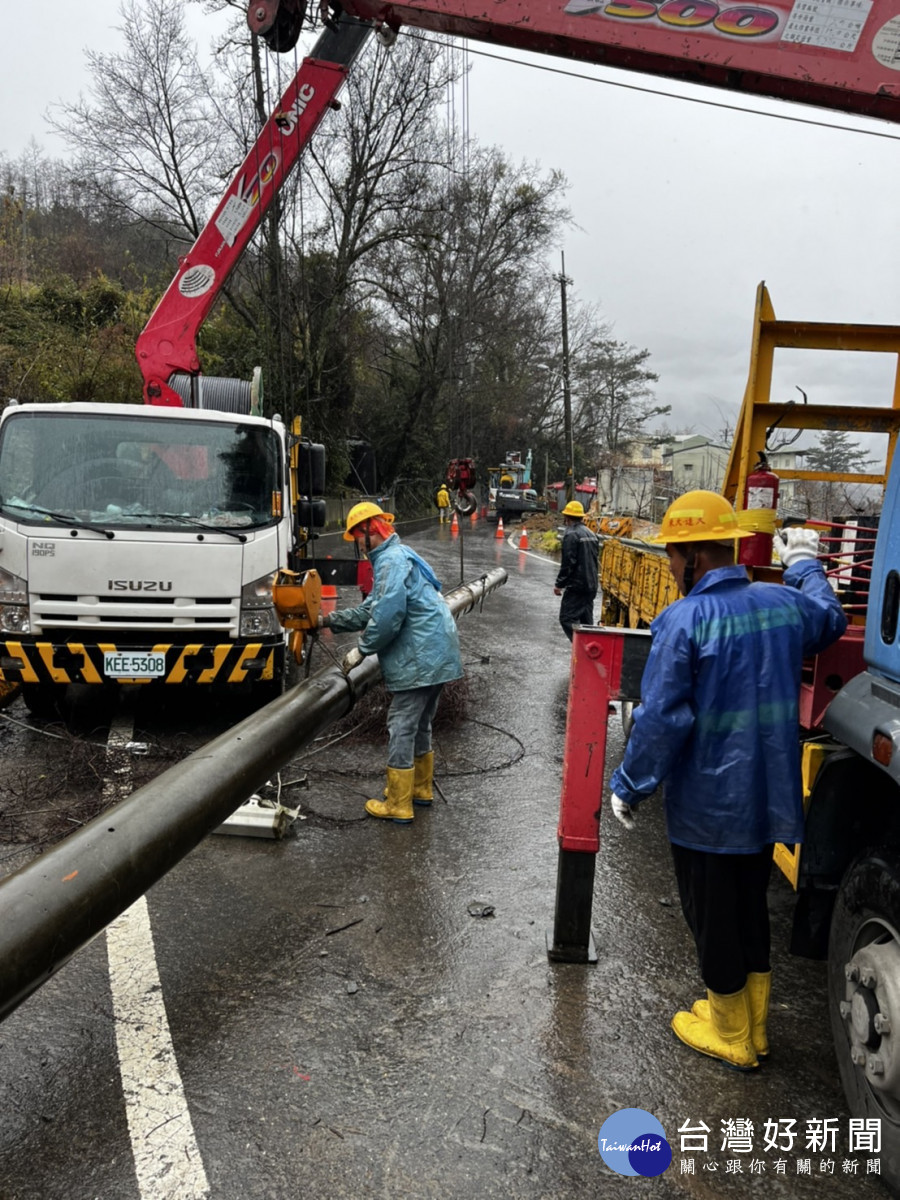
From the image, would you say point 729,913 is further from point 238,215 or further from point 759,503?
point 238,215

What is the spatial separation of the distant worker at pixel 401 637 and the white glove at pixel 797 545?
233 cm

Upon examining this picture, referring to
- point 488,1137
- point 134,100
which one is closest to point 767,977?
point 488,1137

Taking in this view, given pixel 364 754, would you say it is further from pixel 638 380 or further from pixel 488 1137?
pixel 638 380

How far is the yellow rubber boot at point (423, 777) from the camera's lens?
5.57 m

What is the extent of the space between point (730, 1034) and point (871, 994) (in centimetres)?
64

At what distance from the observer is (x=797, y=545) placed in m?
3.40

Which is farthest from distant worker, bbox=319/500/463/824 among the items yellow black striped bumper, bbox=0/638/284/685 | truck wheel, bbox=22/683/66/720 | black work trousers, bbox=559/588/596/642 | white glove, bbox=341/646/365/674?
black work trousers, bbox=559/588/596/642

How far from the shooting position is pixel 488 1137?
2.63 m

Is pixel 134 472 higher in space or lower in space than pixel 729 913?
higher

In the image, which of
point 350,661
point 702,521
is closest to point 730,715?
point 702,521

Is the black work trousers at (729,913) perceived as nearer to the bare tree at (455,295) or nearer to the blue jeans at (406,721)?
the blue jeans at (406,721)

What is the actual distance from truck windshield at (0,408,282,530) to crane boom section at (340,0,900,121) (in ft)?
11.4

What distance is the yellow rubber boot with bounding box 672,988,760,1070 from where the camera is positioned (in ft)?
9.84

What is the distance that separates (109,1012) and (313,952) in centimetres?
82
